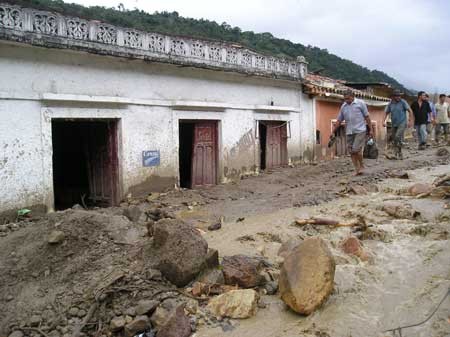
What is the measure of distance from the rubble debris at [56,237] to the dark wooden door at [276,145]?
8715mm

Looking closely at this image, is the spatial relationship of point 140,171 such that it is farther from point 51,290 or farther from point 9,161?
point 51,290

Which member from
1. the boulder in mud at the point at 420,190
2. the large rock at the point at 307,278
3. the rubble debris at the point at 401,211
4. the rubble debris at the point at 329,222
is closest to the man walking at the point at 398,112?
the boulder in mud at the point at 420,190

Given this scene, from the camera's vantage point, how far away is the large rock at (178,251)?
12.8ft

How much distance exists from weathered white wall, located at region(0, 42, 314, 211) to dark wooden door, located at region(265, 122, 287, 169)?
0.51 metres

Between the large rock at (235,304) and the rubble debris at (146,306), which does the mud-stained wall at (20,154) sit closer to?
the rubble debris at (146,306)

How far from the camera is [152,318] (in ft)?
11.6

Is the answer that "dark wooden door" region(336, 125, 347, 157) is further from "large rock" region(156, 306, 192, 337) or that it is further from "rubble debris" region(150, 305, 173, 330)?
"large rock" region(156, 306, 192, 337)

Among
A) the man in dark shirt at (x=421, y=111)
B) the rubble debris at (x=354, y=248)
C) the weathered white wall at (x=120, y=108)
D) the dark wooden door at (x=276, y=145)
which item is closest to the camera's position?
the rubble debris at (x=354, y=248)

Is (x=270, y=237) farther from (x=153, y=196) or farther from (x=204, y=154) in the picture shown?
(x=204, y=154)

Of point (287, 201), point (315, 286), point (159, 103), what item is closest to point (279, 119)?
point (159, 103)

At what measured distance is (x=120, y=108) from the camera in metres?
Answer: 8.50

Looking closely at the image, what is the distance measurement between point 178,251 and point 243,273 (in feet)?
2.07

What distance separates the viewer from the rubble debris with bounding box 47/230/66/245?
14.9 ft

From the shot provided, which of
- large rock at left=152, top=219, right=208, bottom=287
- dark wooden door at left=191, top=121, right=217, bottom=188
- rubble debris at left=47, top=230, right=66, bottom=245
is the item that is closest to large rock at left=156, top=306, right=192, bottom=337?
large rock at left=152, top=219, right=208, bottom=287
